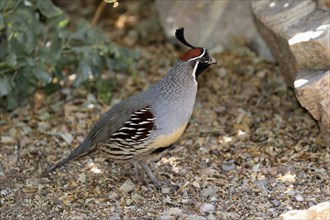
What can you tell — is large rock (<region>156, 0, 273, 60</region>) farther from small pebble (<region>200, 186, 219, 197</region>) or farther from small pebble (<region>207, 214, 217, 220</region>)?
small pebble (<region>207, 214, 217, 220</region>)

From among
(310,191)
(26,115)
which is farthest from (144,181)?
(26,115)

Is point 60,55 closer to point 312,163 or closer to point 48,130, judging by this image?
point 48,130

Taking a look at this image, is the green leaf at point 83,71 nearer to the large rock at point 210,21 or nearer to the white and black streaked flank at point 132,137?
the white and black streaked flank at point 132,137

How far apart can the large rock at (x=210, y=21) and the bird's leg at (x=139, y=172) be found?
5.42 ft

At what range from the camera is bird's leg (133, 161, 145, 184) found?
4.27 metres

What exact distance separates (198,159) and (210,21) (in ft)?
5.29

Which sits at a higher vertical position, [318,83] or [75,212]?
[318,83]

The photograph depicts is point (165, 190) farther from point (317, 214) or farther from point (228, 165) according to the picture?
point (317, 214)

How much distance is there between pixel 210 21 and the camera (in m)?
5.74

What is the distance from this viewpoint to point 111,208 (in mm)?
3949

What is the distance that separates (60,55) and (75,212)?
4.47 ft

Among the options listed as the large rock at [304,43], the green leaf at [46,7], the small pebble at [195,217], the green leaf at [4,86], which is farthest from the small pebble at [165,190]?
the green leaf at [46,7]

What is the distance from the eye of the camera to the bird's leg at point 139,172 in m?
4.27

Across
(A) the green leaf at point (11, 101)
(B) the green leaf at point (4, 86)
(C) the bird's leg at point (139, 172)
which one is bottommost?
(C) the bird's leg at point (139, 172)
